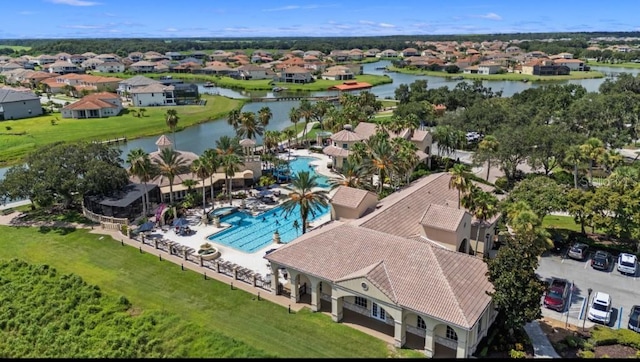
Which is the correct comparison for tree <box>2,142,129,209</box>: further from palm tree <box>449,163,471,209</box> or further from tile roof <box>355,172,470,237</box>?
palm tree <box>449,163,471,209</box>

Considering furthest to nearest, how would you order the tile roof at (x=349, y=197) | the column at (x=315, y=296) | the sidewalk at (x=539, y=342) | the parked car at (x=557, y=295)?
the tile roof at (x=349, y=197) → the parked car at (x=557, y=295) → the column at (x=315, y=296) → the sidewalk at (x=539, y=342)

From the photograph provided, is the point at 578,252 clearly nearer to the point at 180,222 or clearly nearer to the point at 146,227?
the point at 180,222

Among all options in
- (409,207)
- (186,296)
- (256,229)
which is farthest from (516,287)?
(256,229)

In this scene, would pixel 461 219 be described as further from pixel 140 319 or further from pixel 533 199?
pixel 140 319

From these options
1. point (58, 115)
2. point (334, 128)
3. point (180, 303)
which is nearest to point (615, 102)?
point (334, 128)

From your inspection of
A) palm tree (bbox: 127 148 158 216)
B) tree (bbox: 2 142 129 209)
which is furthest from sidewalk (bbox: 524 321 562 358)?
tree (bbox: 2 142 129 209)

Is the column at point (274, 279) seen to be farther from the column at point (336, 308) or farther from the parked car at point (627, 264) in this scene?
the parked car at point (627, 264)

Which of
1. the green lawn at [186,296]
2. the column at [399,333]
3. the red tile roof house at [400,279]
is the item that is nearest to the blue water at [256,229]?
the green lawn at [186,296]
